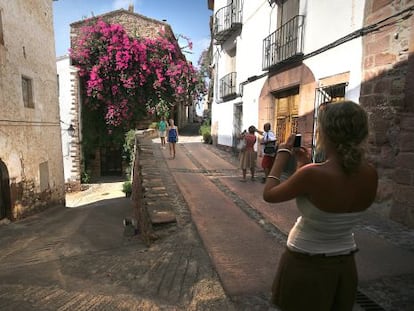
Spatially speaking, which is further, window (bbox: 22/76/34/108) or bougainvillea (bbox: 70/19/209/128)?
bougainvillea (bbox: 70/19/209/128)

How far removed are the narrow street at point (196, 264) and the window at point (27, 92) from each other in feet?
16.4

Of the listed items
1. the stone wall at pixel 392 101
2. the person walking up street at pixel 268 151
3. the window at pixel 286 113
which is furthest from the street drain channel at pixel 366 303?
the window at pixel 286 113

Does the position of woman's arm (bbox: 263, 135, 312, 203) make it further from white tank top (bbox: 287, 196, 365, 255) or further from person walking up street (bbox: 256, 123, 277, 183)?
person walking up street (bbox: 256, 123, 277, 183)

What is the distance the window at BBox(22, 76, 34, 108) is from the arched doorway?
7.60ft

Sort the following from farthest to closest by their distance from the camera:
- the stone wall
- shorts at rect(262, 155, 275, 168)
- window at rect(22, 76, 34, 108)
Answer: window at rect(22, 76, 34, 108) → shorts at rect(262, 155, 275, 168) → the stone wall

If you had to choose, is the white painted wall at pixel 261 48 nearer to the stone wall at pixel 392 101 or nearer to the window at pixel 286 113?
the stone wall at pixel 392 101

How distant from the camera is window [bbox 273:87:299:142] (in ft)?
24.2

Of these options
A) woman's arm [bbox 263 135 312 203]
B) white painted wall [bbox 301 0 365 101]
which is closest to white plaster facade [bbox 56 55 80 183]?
white painted wall [bbox 301 0 365 101]

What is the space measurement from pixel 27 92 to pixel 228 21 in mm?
8044

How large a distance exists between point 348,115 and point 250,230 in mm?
2754

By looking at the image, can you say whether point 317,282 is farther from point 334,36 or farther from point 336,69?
point 334,36

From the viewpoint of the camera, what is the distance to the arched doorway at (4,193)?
7656 mm

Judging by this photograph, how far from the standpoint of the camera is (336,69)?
5.42m

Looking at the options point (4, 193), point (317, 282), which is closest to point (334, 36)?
point (317, 282)
